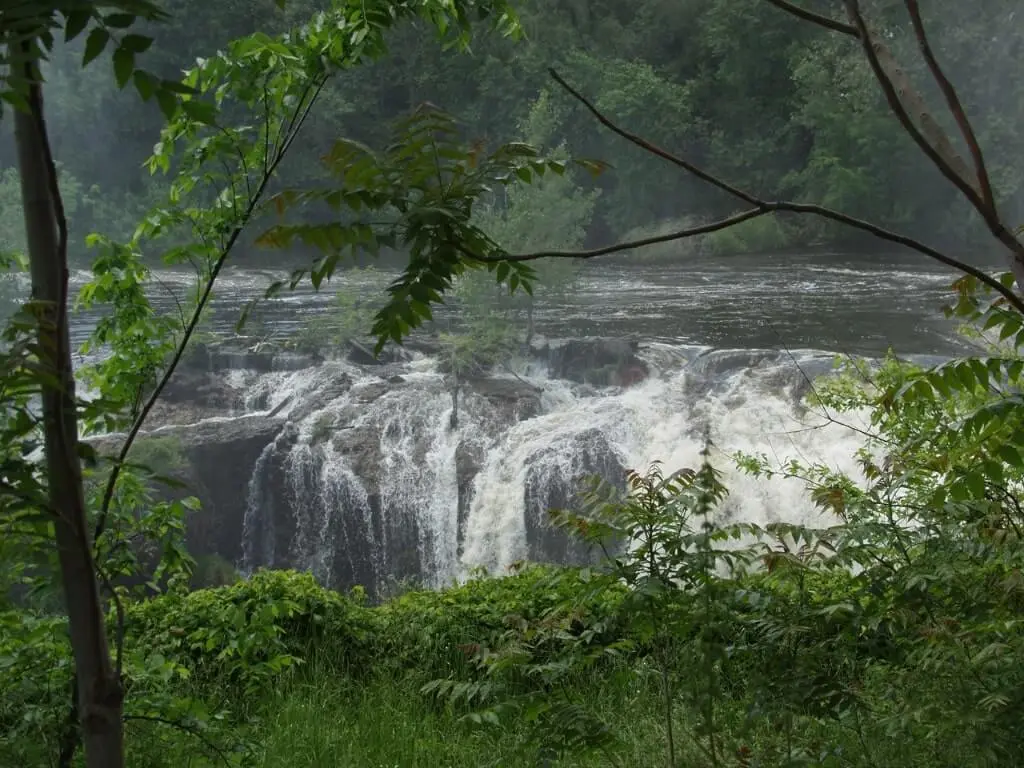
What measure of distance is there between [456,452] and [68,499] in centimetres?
663

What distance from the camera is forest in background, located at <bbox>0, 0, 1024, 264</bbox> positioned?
736 cm

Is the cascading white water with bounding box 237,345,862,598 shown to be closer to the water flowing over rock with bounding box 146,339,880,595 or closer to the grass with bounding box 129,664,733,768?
the water flowing over rock with bounding box 146,339,880,595

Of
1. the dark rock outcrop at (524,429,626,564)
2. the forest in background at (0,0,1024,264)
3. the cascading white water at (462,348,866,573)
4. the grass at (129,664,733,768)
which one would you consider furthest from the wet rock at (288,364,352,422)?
the grass at (129,664,733,768)

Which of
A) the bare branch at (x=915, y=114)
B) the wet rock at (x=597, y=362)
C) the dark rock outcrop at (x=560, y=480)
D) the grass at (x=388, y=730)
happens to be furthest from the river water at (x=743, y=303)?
the bare branch at (x=915, y=114)

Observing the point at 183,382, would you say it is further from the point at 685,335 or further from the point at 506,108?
the point at 685,335

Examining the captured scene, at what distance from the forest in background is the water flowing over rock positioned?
149 cm

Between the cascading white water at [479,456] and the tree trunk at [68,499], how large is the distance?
6.03 metres

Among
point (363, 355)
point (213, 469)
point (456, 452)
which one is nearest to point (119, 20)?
point (456, 452)

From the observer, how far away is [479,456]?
291 inches

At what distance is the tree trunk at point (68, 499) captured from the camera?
83cm

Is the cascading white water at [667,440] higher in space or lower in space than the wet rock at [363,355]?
lower

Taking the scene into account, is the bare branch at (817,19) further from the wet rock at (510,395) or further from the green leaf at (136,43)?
the wet rock at (510,395)

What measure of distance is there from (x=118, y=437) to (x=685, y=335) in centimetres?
411

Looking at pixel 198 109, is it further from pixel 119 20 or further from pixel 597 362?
pixel 597 362
